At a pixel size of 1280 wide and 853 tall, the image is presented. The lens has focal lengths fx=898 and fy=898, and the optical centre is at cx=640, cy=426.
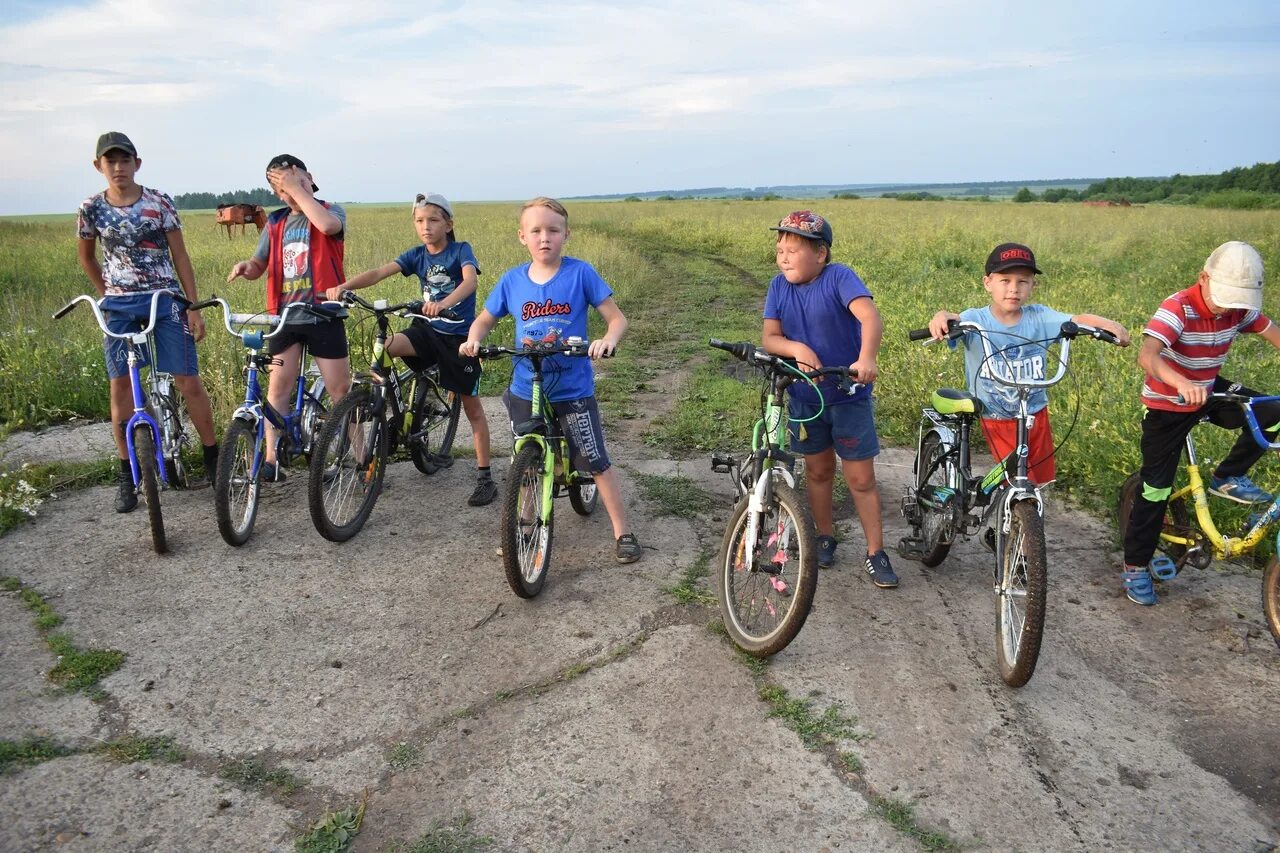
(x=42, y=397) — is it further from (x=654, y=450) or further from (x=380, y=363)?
(x=654, y=450)

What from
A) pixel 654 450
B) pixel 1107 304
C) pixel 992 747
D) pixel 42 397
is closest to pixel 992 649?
pixel 992 747

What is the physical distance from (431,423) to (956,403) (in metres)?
3.49

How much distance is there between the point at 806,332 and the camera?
4230 millimetres

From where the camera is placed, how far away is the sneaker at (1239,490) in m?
4.09

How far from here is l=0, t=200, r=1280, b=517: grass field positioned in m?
7.00

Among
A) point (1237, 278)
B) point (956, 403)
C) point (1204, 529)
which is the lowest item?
point (1204, 529)

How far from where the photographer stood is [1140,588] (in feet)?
14.1

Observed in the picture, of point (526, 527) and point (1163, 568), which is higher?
point (526, 527)

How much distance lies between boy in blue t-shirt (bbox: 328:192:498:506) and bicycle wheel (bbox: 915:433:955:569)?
261 cm

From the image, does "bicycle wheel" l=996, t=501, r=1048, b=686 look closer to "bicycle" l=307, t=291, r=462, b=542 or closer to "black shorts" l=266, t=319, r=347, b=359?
"bicycle" l=307, t=291, r=462, b=542

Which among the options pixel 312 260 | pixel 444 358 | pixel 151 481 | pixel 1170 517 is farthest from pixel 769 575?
pixel 312 260

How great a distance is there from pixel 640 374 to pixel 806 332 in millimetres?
5444

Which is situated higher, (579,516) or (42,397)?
(42,397)

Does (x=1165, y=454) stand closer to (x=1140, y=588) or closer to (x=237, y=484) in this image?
(x=1140, y=588)
